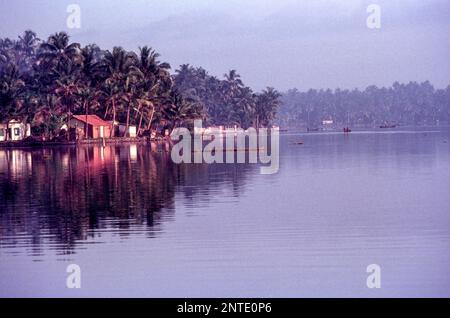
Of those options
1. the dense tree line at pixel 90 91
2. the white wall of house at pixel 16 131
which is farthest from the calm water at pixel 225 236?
the white wall of house at pixel 16 131

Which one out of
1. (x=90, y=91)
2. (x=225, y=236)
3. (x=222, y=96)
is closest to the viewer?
(x=225, y=236)

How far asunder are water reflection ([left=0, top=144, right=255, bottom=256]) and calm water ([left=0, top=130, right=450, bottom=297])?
62mm

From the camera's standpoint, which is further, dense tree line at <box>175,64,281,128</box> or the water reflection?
dense tree line at <box>175,64,281,128</box>

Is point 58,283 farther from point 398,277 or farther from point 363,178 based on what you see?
point 363,178

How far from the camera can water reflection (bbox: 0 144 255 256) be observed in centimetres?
2045

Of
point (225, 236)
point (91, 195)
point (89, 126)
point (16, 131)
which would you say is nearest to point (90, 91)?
point (89, 126)

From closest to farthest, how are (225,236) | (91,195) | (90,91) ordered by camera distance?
(225,236), (91,195), (90,91)

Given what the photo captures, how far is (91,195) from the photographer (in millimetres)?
29547

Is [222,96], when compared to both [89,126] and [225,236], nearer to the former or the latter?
[89,126]

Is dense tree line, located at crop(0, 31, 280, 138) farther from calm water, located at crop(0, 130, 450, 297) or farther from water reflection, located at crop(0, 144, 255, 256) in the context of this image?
calm water, located at crop(0, 130, 450, 297)

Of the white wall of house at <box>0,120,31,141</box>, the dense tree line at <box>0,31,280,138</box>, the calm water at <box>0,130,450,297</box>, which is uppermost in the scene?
the dense tree line at <box>0,31,280,138</box>

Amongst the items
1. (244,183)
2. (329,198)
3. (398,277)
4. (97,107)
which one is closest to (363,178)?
(244,183)

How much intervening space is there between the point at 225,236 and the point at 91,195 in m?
11.3

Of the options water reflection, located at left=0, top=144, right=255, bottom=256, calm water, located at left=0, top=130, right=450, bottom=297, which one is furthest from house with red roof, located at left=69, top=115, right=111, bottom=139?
calm water, located at left=0, top=130, right=450, bottom=297
